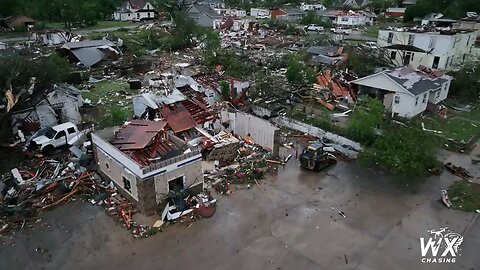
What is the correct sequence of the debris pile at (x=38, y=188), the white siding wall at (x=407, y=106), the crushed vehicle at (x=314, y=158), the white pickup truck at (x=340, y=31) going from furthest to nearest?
the white pickup truck at (x=340, y=31) < the white siding wall at (x=407, y=106) < the crushed vehicle at (x=314, y=158) < the debris pile at (x=38, y=188)

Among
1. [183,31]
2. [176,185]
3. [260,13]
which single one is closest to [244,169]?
[176,185]

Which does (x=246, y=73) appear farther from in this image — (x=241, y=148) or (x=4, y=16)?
(x=4, y=16)

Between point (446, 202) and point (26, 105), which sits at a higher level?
point (26, 105)

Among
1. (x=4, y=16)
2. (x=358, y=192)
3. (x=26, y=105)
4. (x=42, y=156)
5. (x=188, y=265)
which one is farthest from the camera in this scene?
(x=4, y=16)

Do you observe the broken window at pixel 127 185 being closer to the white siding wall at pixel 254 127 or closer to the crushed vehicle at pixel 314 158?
the white siding wall at pixel 254 127

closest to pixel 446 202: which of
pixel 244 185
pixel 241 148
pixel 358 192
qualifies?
pixel 358 192

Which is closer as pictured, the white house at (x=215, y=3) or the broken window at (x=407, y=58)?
the broken window at (x=407, y=58)

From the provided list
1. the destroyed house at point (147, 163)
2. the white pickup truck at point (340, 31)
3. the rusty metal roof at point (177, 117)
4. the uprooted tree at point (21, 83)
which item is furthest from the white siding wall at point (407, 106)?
the white pickup truck at point (340, 31)
